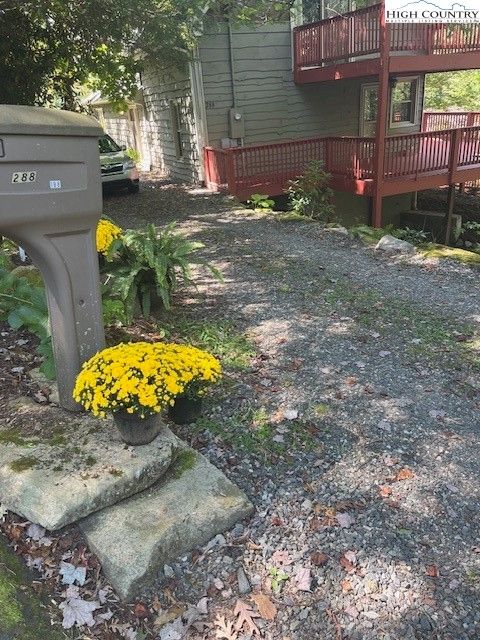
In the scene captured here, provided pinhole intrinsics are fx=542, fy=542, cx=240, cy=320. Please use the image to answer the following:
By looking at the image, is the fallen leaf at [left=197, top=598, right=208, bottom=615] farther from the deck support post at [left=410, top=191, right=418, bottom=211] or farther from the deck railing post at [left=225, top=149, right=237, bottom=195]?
the deck support post at [left=410, top=191, right=418, bottom=211]

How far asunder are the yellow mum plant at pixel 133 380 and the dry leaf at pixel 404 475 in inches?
50.7

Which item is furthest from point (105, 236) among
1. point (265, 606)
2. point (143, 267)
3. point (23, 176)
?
point (265, 606)

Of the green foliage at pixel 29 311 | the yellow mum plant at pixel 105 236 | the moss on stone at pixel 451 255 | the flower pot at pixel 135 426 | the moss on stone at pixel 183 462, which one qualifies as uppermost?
the yellow mum plant at pixel 105 236

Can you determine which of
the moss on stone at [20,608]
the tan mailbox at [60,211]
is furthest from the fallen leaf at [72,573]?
the tan mailbox at [60,211]

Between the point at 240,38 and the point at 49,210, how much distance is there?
37.9 feet

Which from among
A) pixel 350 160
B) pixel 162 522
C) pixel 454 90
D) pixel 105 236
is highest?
pixel 454 90

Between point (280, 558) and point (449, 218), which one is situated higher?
point (280, 558)

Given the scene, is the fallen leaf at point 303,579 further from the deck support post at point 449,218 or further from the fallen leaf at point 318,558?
the deck support post at point 449,218

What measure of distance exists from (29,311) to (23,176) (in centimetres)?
132

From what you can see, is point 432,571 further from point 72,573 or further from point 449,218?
point 449,218

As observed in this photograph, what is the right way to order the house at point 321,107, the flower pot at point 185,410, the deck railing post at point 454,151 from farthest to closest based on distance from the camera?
1. the deck railing post at point 454,151
2. the house at point 321,107
3. the flower pot at point 185,410

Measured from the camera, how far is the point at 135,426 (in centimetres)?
290
